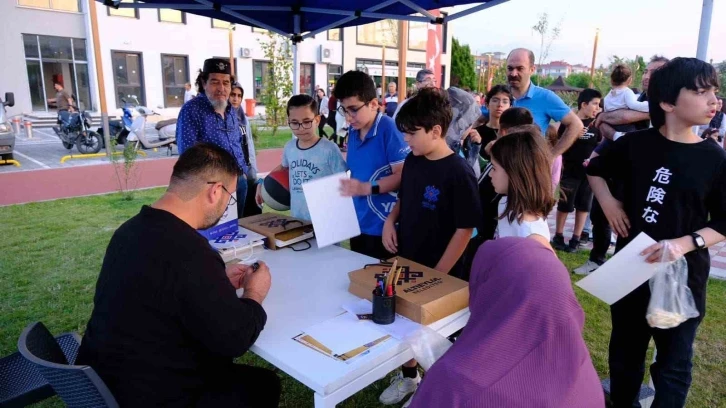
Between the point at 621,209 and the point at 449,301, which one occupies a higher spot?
the point at 621,209

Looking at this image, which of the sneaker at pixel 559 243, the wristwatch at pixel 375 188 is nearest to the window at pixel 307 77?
the sneaker at pixel 559 243

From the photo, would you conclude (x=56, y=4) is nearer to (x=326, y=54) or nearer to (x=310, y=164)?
(x=326, y=54)

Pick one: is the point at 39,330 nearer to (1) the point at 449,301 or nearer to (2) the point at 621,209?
(1) the point at 449,301

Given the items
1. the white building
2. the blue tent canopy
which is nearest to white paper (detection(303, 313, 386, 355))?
the blue tent canopy

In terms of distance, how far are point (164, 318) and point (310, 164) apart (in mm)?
1568

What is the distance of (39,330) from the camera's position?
1.61 m

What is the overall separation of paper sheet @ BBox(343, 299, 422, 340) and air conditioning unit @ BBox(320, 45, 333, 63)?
2340 centimetres

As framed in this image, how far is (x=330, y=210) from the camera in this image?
2379 mm

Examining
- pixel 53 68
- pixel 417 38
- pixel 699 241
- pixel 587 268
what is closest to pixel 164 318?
pixel 699 241

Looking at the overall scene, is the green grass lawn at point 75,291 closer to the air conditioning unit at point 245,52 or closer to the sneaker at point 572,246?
the sneaker at point 572,246

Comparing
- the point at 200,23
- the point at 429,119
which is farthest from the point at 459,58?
the point at 429,119

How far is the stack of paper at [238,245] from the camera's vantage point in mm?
2332

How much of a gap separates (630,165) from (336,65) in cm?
2421

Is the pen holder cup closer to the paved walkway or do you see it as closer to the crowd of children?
the crowd of children
